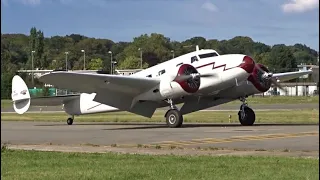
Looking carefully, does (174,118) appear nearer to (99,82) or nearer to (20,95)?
(99,82)

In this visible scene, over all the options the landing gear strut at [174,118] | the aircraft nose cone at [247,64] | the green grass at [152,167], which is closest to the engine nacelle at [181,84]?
the landing gear strut at [174,118]

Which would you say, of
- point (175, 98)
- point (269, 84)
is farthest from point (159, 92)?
point (269, 84)

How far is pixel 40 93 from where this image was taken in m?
46.2

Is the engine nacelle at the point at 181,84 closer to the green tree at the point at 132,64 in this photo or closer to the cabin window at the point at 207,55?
the cabin window at the point at 207,55

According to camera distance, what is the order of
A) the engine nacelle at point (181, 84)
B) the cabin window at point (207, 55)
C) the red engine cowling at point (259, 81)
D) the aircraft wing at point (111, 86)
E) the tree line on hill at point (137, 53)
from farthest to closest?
the tree line on hill at point (137, 53), the red engine cowling at point (259, 81), the cabin window at point (207, 55), the engine nacelle at point (181, 84), the aircraft wing at point (111, 86)

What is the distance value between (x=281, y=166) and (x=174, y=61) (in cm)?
1815

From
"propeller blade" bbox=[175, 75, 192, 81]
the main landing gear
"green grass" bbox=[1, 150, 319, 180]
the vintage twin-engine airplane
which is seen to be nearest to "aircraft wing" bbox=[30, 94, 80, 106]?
the vintage twin-engine airplane

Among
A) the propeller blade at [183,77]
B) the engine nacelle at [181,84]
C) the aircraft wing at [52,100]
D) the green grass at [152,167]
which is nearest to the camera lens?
the green grass at [152,167]

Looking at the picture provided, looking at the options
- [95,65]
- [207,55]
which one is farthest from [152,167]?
[95,65]

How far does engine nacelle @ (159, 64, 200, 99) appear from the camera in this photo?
Answer: 28.0m

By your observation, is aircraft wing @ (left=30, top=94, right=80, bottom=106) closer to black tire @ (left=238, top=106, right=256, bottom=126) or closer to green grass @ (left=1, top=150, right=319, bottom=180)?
black tire @ (left=238, top=106, right=256, bottom=126)

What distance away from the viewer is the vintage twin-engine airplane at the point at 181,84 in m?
27.6

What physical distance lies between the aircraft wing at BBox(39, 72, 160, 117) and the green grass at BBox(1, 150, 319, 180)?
12.9 m

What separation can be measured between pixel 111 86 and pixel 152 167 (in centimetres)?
1761
